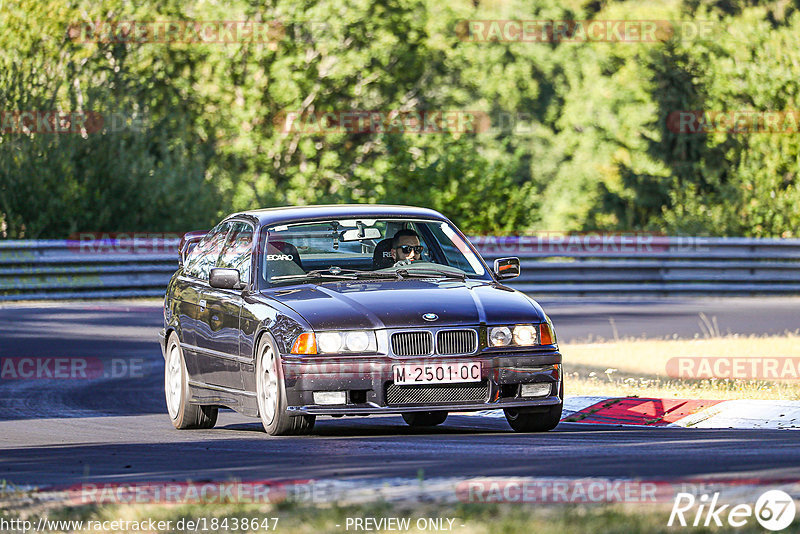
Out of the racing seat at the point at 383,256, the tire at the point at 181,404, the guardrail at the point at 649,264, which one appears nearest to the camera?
the racing seat at the point at 383,256

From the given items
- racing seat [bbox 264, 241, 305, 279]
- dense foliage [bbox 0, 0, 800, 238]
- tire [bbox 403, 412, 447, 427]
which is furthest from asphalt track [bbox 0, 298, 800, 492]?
dense foliage [bbox 0, 0, 800, 238]

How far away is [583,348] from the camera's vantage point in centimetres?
1808

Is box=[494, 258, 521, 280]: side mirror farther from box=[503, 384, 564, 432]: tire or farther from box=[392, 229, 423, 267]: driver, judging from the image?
box=[503, 384, 564, 432]: tire

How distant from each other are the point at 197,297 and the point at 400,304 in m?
2.30

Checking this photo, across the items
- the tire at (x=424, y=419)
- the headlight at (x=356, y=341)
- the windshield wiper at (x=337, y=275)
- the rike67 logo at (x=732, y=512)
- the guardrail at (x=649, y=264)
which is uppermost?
the windshield wiper at (x=337, y=275)

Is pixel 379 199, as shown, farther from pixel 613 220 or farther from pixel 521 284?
pixel 613 220

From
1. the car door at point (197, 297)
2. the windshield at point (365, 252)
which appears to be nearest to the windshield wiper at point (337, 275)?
the windshield at point (365, 252)

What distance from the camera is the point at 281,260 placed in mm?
11359

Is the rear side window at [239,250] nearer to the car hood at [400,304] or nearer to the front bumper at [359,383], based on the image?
the car hood at [400,304]

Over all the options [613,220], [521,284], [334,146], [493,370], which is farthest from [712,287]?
[613,220]

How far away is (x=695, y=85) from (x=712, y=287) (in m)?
26.6

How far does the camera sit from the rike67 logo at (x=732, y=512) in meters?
6.29

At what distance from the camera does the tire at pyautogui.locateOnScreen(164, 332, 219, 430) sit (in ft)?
39.2

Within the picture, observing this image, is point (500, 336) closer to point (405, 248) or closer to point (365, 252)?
point (405, 248)
